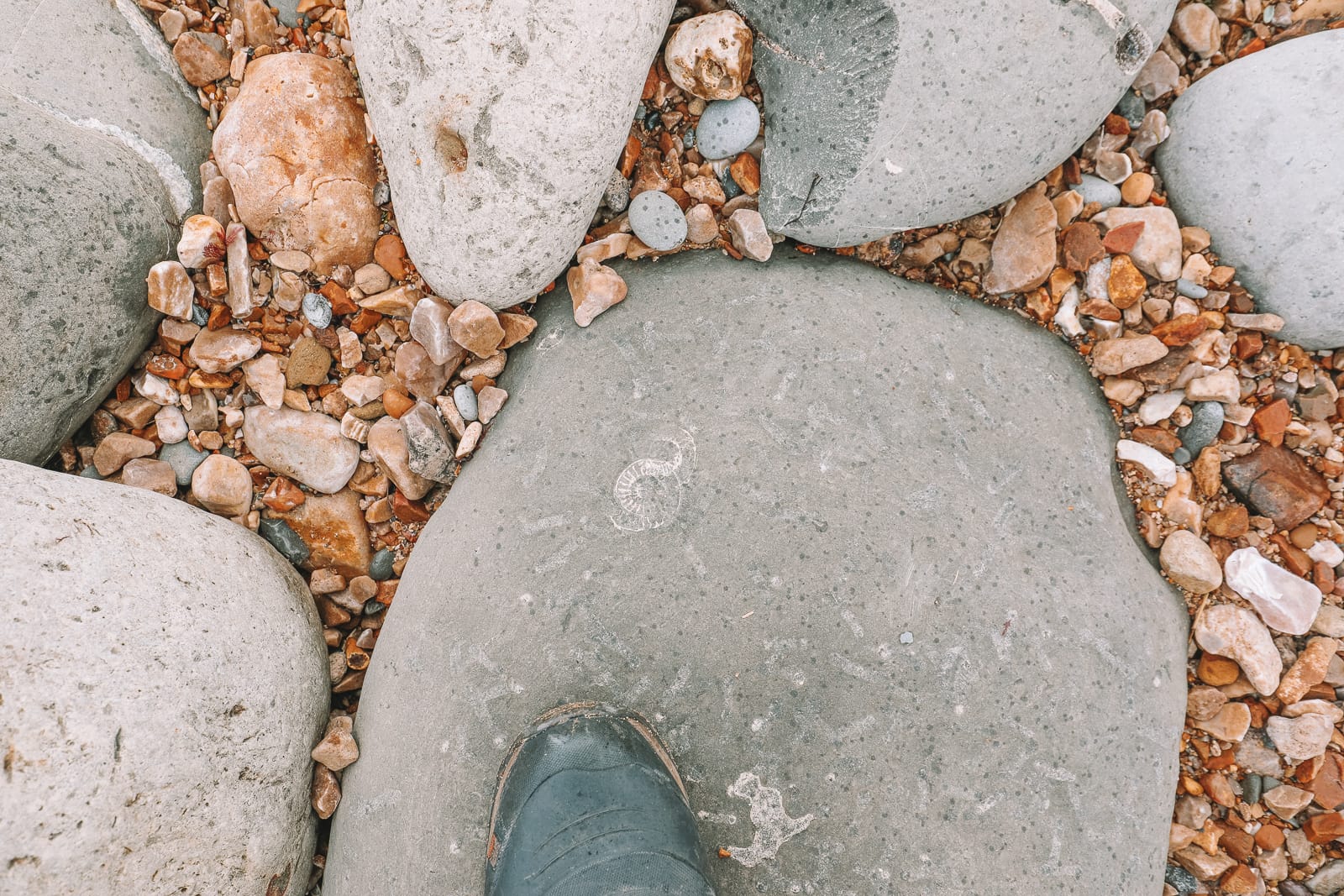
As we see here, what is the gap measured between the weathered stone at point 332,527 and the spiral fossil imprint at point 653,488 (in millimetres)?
755

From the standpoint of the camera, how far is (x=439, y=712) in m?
1.72

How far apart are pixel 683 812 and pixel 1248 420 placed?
68.5 inches

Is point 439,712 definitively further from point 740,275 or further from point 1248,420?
point 1248,420

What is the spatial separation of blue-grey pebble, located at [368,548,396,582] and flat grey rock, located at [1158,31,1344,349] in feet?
7.44

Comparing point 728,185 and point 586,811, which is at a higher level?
point 728,185

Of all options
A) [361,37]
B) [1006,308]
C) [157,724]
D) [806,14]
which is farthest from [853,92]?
[157,724]

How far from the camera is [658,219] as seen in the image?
1900mm

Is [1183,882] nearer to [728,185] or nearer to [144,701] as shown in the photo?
[728,185]

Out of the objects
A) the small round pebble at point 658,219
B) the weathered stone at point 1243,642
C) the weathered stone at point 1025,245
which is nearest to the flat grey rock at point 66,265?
the small round pebble at point 658,219

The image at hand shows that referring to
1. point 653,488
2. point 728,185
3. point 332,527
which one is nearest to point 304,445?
point 332,527

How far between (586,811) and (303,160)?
5.45ft

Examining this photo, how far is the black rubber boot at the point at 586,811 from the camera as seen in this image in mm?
1569

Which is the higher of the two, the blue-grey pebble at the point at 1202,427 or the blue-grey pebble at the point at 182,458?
the blue-grey pebble at the point at 182,458

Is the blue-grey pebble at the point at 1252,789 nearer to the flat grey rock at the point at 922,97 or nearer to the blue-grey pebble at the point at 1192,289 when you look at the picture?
the blue-grey pebble at the point at 1192,289
